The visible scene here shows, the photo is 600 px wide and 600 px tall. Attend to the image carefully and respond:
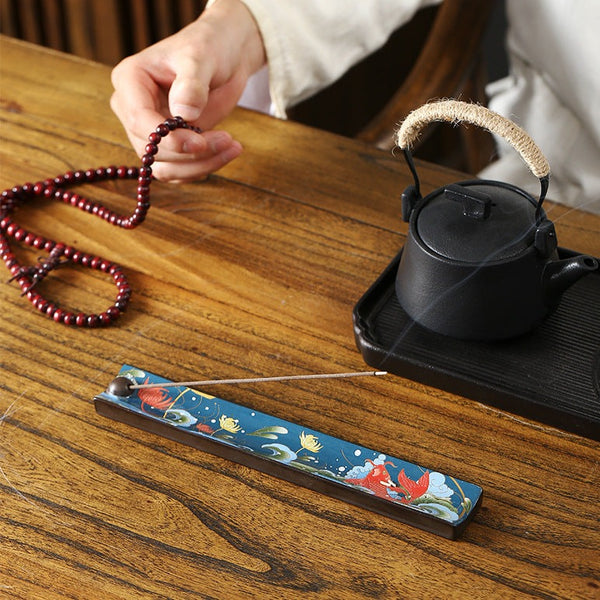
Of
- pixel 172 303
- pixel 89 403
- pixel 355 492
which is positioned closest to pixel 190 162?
pixel 172 303

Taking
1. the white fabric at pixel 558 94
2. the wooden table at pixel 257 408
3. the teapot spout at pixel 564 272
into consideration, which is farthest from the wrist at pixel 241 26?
the teapot spout at pixel 564 272

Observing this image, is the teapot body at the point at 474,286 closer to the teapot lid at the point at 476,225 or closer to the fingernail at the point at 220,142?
the teapot lid at the point at 476,225

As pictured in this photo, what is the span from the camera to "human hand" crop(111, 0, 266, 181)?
821 millimetres

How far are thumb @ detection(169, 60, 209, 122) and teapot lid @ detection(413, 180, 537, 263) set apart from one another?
11.2 inches

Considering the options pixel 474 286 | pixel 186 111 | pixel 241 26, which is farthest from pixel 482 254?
pixel 241 26

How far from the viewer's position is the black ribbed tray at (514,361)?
0.63 meters

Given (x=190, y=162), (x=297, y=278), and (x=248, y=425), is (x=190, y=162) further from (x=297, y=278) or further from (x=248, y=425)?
(x=248, y=425)

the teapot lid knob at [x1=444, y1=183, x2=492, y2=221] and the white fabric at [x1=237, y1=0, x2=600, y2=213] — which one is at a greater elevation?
the teapot lid knob at [x1=444, y1=183, x2=492, y2=221]

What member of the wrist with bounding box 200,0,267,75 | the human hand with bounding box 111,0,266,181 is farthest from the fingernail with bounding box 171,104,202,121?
the wrist with bounding box 200,0,267,75

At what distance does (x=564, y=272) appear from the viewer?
620 millimetres

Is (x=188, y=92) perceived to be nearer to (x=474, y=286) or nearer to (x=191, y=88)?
(x=191, y=88)

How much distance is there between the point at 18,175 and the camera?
0.89m

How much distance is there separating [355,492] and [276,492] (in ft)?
0.19

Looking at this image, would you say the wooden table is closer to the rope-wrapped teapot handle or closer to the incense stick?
the incense stick
